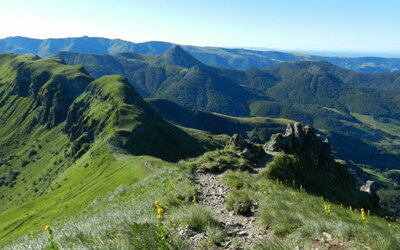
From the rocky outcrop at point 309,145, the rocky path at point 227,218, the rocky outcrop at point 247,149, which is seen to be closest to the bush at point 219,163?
the rocky outcrop at point 247,149

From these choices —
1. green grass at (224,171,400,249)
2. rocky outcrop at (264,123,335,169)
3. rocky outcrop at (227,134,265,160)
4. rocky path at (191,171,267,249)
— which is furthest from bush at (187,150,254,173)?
rocky outcrop at (264,123,335,169)

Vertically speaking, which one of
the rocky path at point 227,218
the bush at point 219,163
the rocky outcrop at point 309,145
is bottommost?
the rocky outcrop at point 309,145

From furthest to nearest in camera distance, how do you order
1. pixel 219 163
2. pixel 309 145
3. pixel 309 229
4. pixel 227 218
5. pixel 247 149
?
pixel 309 145, pixel 247 149, pixel 219 163, pixel 227 218, pixel 309 229

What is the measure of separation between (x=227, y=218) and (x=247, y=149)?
22.1 m

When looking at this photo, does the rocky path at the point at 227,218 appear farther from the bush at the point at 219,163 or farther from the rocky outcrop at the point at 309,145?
the rocky outcrop at the point at 309,145

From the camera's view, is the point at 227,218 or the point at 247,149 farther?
the point at 247,149

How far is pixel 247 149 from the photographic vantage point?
35406mm

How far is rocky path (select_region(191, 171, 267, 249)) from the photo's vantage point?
35.5 ft

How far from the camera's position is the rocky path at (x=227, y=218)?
35.5ft

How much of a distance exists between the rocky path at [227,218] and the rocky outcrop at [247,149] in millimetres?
12057

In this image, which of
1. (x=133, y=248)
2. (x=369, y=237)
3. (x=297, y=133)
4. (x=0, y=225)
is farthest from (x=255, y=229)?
(x=0, y=225)

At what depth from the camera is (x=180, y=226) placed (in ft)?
36.9

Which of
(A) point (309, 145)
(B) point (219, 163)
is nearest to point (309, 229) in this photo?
(B) point (219, 163)

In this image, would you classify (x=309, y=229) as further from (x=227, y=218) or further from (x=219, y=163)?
(x=219, y=163)
